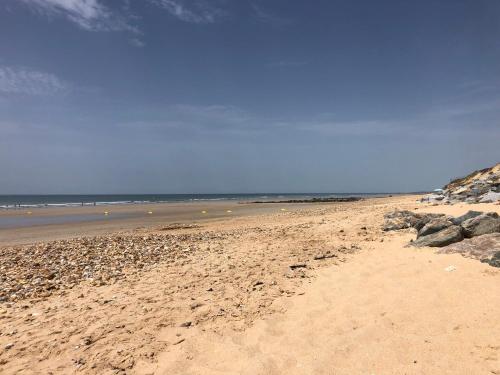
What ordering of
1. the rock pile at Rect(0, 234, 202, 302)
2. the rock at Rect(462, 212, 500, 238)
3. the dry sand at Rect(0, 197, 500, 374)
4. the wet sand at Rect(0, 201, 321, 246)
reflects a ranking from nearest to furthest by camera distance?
the dry sand at Rect(0, 197, 500, 374) < the rock at Rect(462, 212, 500, 238) < the rock pile at Rect(0, 234, 202, 302) < the wet sand at Rect(0, 201, 321, 246)

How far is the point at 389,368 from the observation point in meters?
3.98

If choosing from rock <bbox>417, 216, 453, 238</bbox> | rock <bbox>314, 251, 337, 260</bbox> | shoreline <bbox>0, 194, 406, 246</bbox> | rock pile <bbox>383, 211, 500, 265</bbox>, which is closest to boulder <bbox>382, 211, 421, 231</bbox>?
rock pile <bbox>383, 211, 500, 265</bbox>

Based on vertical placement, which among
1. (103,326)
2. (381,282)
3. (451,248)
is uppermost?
(451,248)

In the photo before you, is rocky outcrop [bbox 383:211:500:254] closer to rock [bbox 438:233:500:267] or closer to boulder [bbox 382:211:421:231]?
rock [bbox 438:233:500:267]

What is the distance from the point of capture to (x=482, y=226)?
7773 millimetres

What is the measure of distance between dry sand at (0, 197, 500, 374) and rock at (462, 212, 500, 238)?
4.06ft

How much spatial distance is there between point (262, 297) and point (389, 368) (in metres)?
2.94

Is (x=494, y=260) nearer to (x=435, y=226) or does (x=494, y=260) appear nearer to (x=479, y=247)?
(x=479, y=247)

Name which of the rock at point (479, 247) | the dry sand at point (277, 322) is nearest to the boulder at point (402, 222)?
the dry sand at point (277, 322)

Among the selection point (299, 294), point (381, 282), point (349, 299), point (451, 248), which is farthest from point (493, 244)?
point (299, 294)

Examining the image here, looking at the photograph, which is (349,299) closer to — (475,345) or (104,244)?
(475,345)

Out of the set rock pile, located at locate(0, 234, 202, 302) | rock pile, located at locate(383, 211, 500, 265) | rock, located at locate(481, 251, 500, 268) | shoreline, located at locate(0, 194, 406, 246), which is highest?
rock pile, located at locate(383, 211, 500, 265)

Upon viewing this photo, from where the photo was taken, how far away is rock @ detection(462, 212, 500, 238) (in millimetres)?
7656

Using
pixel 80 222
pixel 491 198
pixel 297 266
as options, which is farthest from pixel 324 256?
pixel 80 222
